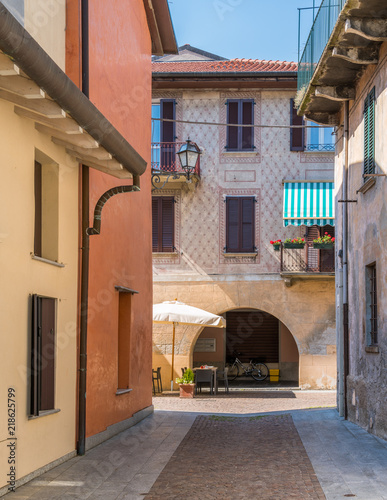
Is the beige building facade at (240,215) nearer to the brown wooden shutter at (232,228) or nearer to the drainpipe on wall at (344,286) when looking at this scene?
the brown wooden shutter at (232,228)

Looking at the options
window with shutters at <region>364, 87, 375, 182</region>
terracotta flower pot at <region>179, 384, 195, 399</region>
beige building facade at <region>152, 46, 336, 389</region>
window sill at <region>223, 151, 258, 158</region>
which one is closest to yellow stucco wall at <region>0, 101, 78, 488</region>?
window with shutters at <region>364, 87, 375, 182</region>

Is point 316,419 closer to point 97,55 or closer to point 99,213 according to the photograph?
point 99,213

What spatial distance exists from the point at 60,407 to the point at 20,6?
198 inches

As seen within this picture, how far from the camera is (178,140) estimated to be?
2586 centimetres

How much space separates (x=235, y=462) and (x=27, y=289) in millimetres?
3621

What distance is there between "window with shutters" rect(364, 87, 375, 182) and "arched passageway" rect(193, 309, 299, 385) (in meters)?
16.4

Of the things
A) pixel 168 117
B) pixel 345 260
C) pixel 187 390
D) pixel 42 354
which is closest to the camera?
pixel 42 354

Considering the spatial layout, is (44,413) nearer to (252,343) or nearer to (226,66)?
(226,66)

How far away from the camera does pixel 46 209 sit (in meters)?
10.0

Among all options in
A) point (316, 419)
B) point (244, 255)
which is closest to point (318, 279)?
point (244, 255)

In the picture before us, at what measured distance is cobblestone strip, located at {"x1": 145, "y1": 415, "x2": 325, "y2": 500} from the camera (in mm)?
8000

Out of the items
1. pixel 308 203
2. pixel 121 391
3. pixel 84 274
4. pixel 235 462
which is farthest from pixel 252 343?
pixel 235 462

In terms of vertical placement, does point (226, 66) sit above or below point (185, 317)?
above

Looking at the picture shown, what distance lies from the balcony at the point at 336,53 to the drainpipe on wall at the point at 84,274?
3864 millimetres
